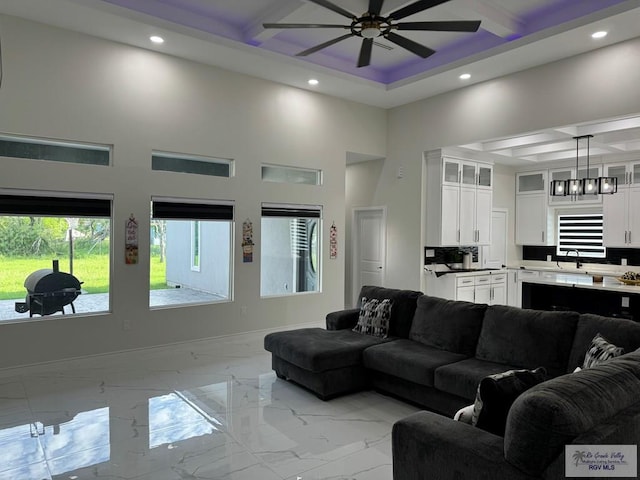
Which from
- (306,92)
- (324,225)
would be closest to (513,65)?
(306,92)

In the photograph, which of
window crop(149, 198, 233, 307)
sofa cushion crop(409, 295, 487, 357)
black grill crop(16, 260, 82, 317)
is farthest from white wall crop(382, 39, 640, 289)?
black grill crop(16, 260, 82, 317)

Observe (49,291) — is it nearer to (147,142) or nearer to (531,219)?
(147,142)

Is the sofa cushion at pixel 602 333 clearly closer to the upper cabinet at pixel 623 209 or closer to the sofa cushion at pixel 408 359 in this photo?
the sofa cushion at pixel 408 359

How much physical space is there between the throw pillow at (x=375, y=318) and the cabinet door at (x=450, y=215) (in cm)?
280

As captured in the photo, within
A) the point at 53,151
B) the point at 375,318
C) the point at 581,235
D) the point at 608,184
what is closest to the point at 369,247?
the point at 375,318

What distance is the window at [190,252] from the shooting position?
554cm

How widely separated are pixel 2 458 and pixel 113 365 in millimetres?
2069

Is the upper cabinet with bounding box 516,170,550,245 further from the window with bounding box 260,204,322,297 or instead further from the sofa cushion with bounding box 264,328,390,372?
the sofa cushion with bounding box 264,328,390,372

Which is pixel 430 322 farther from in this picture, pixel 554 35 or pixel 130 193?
pixel 130 193

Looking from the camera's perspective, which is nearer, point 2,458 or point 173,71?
point 2,458

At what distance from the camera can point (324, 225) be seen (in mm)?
7129

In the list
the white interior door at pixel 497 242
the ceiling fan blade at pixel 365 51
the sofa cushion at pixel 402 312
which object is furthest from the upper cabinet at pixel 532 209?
the ceiling fan blade at pixel 365 51

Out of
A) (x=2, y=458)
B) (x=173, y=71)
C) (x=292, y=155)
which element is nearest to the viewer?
(x=2, y=458)

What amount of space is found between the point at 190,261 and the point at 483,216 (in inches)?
199
